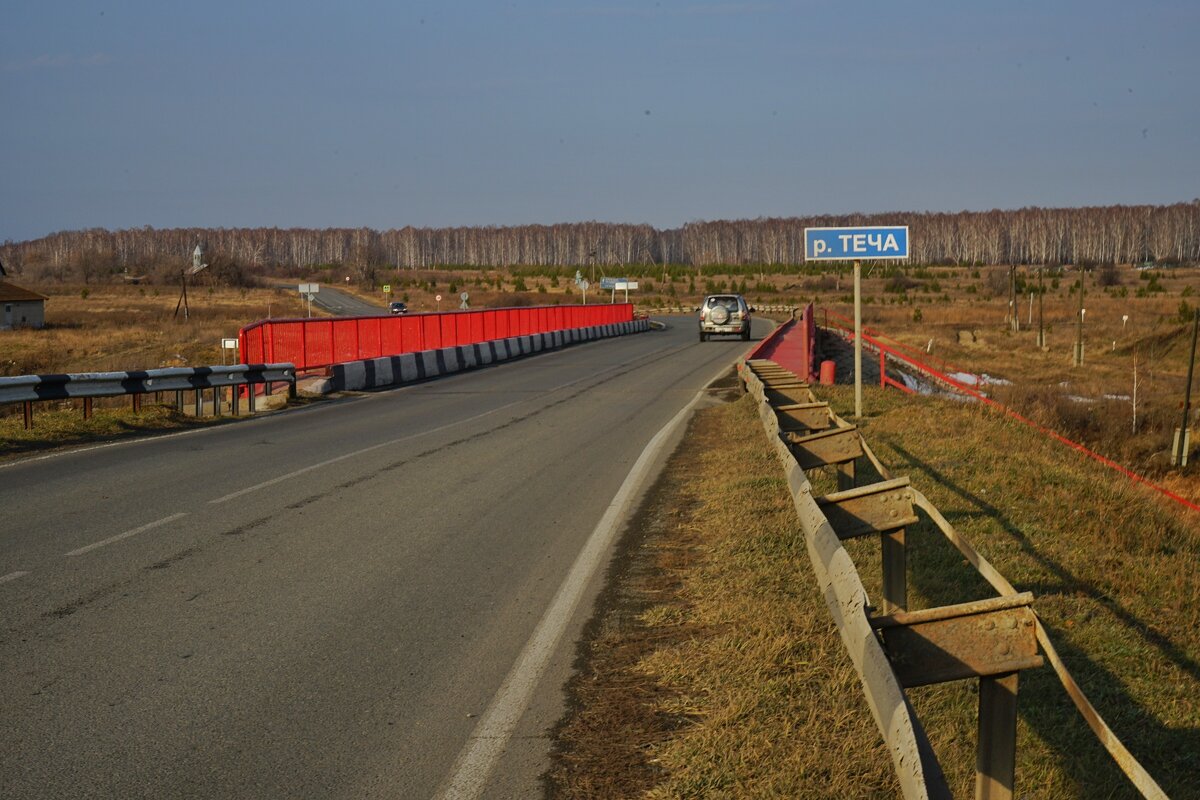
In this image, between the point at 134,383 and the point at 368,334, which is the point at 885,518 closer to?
the point at 134,383

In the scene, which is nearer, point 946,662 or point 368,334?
point 946,662

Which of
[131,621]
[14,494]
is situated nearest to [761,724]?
[131,621]

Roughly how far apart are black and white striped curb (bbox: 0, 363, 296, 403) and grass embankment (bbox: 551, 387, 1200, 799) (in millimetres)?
10083

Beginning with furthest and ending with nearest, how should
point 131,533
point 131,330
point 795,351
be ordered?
point 131,330
point 795,351
point 131,533

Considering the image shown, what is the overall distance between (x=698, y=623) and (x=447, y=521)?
375cm

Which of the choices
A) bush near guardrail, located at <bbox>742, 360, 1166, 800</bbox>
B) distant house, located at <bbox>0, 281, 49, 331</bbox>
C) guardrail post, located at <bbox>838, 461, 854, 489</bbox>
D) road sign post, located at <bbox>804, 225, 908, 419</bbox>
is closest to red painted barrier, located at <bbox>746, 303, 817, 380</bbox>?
road sign post, located at <bbox>804, 225, 908, 419</bbox>

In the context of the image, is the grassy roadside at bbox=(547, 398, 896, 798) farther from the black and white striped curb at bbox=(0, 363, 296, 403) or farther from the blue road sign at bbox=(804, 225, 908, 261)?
the black and white striped curb at bbox=(0, 363, 296, 403)

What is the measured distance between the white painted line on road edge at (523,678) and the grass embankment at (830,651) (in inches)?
9.7

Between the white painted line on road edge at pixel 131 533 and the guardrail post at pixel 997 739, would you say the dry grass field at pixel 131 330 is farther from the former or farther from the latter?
the guardrail post at pixel 997 739

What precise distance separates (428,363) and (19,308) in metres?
55.1

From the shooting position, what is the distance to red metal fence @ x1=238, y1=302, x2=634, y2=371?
2528cm

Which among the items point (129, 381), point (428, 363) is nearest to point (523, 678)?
point (129, 381)

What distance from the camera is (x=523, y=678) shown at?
603 cm

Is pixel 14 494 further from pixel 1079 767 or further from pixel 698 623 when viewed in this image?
pixel 1079 767
